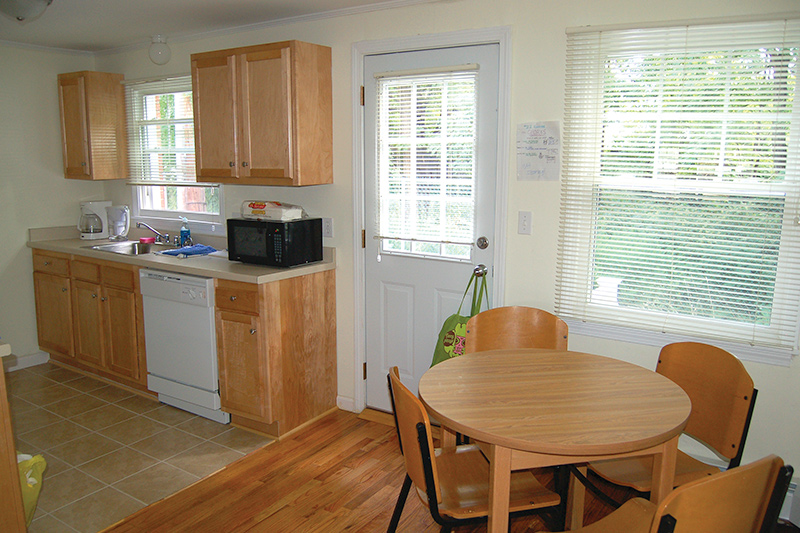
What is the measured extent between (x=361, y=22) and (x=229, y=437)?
8.41 ft

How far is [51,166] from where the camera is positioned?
4684mm

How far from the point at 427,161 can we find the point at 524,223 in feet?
2.23

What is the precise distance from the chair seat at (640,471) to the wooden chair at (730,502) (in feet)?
1.94


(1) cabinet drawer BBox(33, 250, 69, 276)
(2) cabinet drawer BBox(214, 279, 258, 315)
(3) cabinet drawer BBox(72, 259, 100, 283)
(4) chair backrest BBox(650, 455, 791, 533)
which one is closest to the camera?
(4) chair backrest BBox(650, 455, 791, 533)

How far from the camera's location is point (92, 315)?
13.5 feet

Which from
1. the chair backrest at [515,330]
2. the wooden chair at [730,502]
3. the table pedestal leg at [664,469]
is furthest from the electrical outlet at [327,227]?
the wooden chair at [730,502]

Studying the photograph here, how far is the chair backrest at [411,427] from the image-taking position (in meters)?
1.71

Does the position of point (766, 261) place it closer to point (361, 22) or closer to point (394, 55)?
point (394, 55)

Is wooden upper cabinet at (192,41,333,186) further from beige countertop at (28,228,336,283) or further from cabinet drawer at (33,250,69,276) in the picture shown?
cabinet drawer at (33,250,69,276)

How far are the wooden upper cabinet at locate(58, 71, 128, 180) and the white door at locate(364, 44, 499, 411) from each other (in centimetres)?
242

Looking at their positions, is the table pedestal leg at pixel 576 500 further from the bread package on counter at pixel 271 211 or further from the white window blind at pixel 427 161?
the bread package on counter at pixel 271 211

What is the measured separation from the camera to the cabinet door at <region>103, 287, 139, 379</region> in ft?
12.6

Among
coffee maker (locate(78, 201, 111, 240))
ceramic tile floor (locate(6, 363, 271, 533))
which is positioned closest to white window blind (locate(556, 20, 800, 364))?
ceramic tile floor (locate(6, 363, 271, 533))

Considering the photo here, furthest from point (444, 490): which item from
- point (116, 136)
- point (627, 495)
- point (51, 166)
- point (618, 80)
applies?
point (51, 166)
